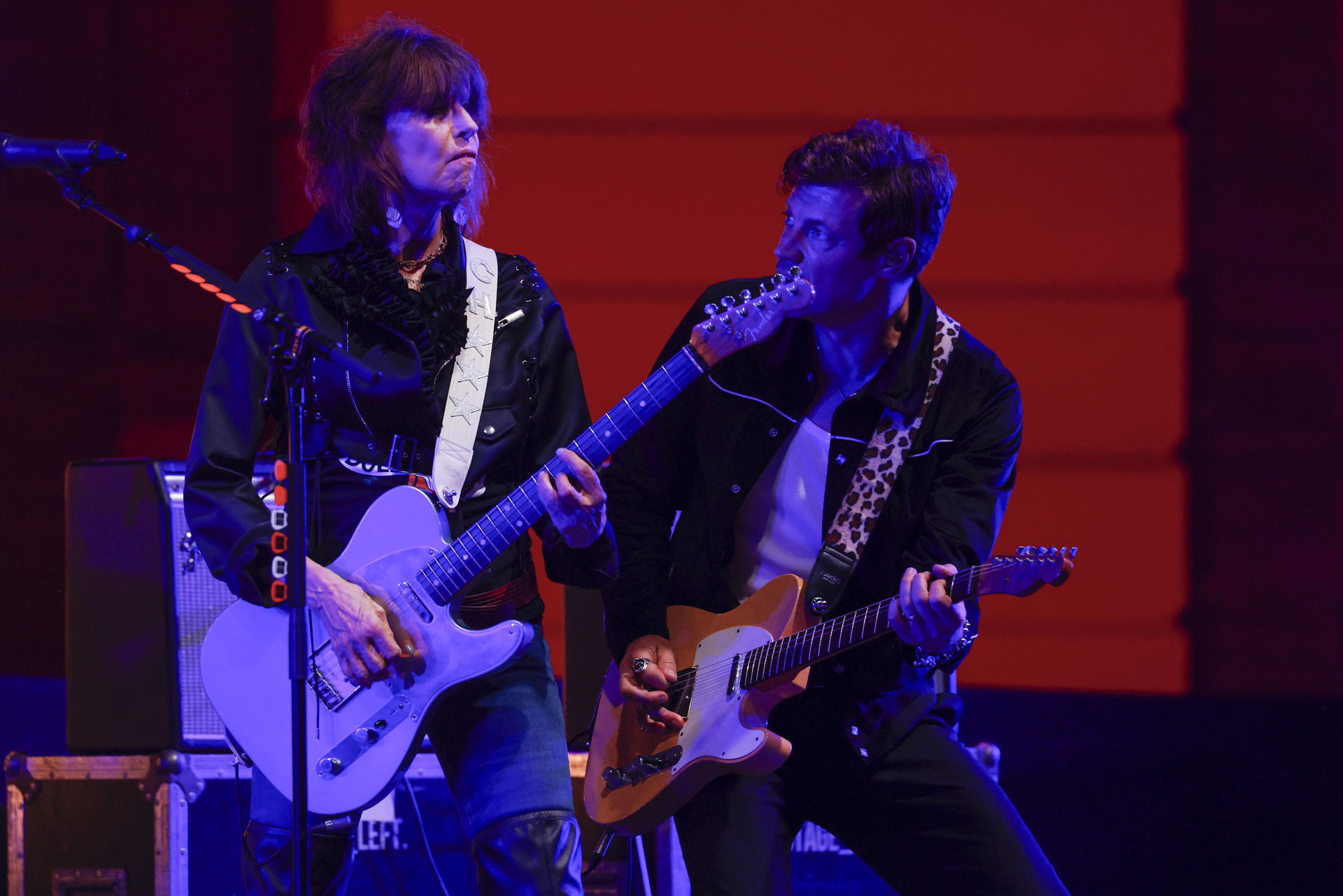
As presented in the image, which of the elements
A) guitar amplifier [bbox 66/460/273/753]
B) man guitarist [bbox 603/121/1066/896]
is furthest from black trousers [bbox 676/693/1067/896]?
guitar amplifier [bbox 66/460/273/753]

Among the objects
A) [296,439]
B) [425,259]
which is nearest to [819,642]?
[296,439]

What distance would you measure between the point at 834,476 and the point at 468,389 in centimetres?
81

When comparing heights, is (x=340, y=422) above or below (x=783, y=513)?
above

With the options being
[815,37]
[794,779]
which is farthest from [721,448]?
[815,37]

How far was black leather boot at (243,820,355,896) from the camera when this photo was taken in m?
2.17

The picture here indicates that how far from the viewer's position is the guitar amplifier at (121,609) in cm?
295

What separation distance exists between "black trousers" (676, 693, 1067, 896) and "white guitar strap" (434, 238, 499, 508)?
839 millimetres

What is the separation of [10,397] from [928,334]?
362 centimetres

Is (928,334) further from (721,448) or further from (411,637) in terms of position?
(411,637)

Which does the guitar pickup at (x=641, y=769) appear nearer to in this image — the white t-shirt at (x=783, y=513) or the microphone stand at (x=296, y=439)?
the white t-shirt at (x=783, y=513)

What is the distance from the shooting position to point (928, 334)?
2492mm

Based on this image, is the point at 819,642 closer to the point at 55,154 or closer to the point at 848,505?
the point at 848,505

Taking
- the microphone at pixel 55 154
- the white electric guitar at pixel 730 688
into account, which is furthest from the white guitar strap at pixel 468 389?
the microphone at pixel 55 154

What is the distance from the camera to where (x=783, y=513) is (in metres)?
2.45
